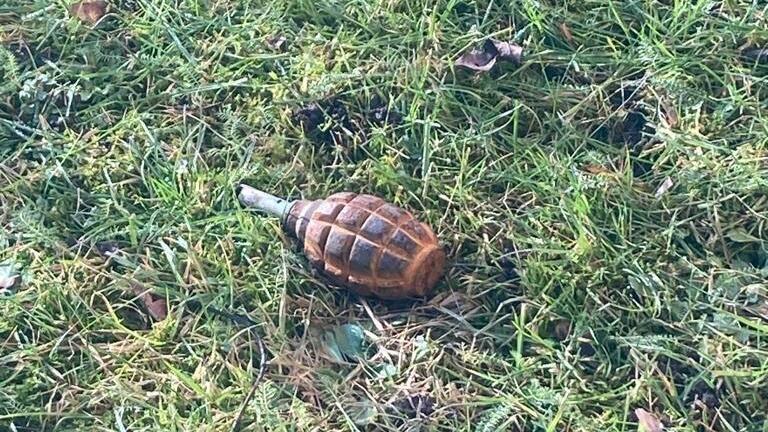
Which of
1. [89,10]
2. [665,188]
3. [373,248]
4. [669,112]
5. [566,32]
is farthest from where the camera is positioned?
[89,10]

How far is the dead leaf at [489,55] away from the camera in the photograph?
2.87 meters

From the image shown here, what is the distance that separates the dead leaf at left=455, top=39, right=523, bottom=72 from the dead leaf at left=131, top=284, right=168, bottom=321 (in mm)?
1093

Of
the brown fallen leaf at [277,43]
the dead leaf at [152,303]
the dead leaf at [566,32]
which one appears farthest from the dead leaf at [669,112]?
the dead leaf at [152,303]

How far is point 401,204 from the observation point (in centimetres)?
272

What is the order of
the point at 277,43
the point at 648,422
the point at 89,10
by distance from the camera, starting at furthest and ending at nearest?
the point at 89,10
the point at 277,43
the point at 648,422

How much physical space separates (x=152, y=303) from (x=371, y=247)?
0.64 meters

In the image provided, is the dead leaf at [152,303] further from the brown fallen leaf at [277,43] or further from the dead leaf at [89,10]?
the dead leaf at [89,10]

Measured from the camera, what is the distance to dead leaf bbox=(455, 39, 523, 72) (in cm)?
287

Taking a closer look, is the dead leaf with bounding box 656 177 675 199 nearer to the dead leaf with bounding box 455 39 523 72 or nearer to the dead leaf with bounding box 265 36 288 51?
the dead leaf with bounding box 455 39 523 72

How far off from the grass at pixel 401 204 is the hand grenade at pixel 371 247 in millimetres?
69

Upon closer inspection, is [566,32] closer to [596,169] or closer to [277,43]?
[596,169]

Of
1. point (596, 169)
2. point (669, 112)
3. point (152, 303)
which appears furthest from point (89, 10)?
point (669, 112)

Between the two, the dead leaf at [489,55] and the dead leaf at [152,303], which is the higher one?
the dead leaf at [489,55]

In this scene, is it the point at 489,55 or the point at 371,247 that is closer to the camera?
the point at 371,247
